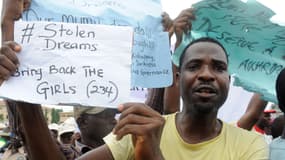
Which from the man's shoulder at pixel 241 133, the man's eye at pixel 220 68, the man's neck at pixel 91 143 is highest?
the man's eye at pixel 220 68

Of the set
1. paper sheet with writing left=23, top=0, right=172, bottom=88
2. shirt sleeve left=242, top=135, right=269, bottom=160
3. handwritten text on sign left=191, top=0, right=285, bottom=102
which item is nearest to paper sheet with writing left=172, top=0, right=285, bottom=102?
handwritten text on sign left=191, top=0, right=285, bottom=102

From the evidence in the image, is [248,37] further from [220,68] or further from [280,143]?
[280,143]

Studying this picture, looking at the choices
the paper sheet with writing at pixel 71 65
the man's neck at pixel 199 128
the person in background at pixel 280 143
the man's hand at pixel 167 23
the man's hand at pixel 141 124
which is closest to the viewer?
the man's hand at pixel 141 124

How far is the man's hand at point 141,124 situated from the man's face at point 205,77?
42 cm

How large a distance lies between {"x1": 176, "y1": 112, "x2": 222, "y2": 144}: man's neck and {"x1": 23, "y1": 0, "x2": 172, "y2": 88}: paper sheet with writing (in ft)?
0.92

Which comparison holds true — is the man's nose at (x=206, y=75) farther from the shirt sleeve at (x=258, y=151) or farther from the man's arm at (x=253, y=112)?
the man's arm at (x=253, y=112)

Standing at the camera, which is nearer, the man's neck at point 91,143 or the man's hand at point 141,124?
the man's hand at point 141,124

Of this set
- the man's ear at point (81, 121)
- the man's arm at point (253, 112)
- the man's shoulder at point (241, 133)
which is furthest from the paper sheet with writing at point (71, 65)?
the man's arm at point (253, 112)

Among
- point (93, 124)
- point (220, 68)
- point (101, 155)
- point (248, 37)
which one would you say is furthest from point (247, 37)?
point (101, 155)

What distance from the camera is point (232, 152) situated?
2.16 metres

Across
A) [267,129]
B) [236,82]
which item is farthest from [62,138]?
[236,82]

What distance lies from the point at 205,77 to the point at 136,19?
0.49 metres

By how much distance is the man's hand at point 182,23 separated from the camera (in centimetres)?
278

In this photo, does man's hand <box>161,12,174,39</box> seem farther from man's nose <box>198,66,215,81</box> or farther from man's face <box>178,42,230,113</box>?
man's nose <box>198,66,215,81</box>
